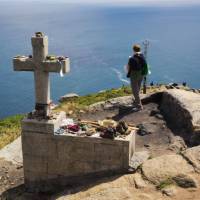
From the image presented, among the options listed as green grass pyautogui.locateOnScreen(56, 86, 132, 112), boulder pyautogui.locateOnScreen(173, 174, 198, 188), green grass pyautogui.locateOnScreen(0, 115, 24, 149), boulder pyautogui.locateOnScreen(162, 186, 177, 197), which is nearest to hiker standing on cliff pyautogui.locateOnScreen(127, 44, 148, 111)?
green grass pyautogui.locateOnScreen(56, 86, 132, 112)

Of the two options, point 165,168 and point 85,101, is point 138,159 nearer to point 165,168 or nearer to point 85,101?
point 165,168

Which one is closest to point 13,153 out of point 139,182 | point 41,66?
point 41,66

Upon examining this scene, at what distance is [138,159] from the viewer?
1323 centimetres

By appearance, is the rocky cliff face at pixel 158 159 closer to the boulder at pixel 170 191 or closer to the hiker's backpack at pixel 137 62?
the boulder at pixel 170 191

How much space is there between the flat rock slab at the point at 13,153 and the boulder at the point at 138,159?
5.78 m

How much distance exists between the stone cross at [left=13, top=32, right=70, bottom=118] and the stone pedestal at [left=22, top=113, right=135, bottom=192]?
0.63 metres

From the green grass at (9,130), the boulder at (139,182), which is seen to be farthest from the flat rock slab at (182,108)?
the green grass at (9,130)

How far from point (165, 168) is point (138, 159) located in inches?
46.8

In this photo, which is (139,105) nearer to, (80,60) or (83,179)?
(83,179)

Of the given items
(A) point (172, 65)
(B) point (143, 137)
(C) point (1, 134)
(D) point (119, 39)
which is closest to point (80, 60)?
(A) point (172, 65)

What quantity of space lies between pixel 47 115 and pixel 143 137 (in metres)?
4.19

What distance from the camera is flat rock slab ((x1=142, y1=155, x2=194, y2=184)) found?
12.0 metres

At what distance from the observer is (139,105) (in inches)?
723

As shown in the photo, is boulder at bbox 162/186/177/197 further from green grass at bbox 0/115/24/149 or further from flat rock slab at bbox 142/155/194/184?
green grass at bbox 0/115/24/149
